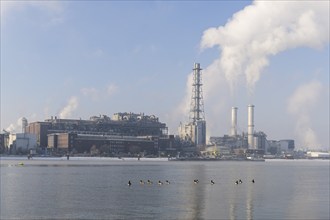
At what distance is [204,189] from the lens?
58.6m

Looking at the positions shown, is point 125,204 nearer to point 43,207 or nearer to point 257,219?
point 43,207

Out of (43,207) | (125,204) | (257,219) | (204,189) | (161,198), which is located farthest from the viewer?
(204,189)

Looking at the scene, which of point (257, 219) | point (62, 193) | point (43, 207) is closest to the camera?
point (257, 219)

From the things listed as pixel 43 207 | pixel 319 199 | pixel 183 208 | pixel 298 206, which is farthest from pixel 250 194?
pixel 43 207

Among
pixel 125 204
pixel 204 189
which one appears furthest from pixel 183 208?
pixel 204 189

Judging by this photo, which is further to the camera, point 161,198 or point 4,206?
point 161,198

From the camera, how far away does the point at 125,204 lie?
140 ft

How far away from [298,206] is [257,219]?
8873 mm

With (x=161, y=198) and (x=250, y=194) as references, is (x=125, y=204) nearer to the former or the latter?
(x=161, y=198)

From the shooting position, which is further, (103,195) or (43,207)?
(103,195)

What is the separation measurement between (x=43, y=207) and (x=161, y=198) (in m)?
11.9

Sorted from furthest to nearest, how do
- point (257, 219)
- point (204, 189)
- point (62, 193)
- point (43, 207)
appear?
point (204, 189) → point (62, 193) → point (43, 207) → point (257, 219)

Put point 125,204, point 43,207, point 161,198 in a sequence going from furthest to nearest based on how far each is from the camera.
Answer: point 161,198 < point 125,204 < point 43,207

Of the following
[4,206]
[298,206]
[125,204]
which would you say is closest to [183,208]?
[125,204]
